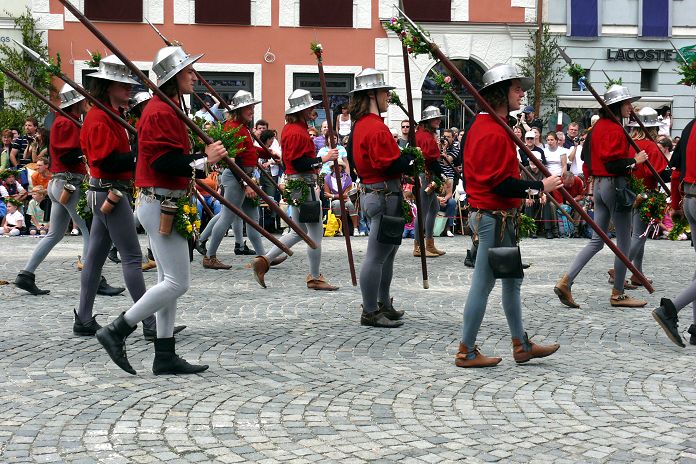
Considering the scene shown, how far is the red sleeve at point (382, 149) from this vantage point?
28.2 feet

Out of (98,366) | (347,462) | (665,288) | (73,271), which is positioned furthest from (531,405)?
(73,271)

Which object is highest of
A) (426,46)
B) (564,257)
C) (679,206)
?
(426,46)

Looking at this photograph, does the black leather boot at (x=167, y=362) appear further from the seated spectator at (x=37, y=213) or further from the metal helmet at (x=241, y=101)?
the seated spectator at (x=37, y=213)

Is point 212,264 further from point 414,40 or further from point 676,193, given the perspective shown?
point 676,193

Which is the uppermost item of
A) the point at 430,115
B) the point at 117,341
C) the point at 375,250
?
the point at 430,115

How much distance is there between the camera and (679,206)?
8977 mm

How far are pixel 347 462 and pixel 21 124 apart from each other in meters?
20.7

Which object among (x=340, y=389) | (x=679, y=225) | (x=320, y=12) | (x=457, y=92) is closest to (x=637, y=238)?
(x=679, y=225)

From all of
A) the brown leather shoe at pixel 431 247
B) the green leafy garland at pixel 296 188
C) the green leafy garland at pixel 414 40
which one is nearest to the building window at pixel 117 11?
the brown leather shoe at pixel 431 247

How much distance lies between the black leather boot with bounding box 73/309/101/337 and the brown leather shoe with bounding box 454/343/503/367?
9.43 ft

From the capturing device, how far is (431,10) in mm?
28953

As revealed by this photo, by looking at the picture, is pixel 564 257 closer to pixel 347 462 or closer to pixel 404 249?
pixel 404 249

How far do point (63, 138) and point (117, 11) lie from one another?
18.3m

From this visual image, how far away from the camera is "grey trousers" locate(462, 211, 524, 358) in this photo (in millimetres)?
7211
